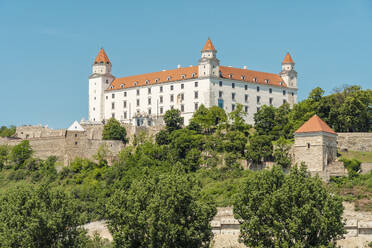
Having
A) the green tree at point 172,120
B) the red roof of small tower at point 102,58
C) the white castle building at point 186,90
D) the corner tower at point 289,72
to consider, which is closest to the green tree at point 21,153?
the white castle building at point 186,90

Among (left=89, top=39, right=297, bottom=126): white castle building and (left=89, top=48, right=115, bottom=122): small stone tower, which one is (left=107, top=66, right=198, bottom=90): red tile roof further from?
(left=89, top=48, right=115, bottom=122): small stone tower

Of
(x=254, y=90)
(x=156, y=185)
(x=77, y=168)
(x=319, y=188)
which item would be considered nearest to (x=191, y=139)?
(x=77, y=168)

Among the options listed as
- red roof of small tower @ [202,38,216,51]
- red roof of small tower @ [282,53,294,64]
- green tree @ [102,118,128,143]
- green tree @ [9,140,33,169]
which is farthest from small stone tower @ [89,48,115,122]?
red roof of small tower @ [282,53,294,64]

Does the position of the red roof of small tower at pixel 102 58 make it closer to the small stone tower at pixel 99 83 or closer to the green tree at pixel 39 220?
the small stone tower at pixel 99 83

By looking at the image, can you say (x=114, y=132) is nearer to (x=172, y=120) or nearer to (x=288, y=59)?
(x=172, y=120)

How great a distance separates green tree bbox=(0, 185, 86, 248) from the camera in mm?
42438

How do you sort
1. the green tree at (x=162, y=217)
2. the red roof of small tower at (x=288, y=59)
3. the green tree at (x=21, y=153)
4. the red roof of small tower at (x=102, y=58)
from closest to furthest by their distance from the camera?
the green tree at (x=162, y=217) < the green tree at (x=21, y=153) < the red roof of small tower at (x=288, y=59) < the red roof of small tower at (x=102, y=58)

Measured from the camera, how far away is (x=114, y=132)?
79.8 m

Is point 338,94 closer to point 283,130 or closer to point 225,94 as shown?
point 283,130

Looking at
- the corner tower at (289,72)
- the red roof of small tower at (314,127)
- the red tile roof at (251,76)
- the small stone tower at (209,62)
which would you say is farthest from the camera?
the corner tower at (289,72)

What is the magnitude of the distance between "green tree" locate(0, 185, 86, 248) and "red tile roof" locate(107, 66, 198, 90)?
42184 millimetres

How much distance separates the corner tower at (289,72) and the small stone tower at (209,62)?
35.1ft

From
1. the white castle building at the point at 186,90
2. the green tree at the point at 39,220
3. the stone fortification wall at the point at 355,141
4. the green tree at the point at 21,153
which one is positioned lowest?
the green tree at the point at 39,220

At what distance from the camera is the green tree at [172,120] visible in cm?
7962
